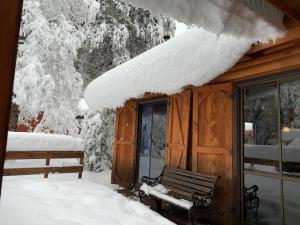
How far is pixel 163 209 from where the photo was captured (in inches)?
222

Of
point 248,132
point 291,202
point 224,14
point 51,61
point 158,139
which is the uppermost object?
point 51,61

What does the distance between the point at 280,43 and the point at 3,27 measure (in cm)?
379

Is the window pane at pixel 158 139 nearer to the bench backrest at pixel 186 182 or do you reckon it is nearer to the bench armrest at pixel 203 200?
the bench backrest at pixel 186 182

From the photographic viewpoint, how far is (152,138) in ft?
24.5

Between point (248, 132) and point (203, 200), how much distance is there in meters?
1.44

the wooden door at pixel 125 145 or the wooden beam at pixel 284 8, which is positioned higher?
the wooden beam at pixel 284 8

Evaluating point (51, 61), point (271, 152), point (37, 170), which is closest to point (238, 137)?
point (271, 152)

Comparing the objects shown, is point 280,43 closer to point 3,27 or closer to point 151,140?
point 3,27

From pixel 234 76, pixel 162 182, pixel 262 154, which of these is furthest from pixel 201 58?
pixel 162 182

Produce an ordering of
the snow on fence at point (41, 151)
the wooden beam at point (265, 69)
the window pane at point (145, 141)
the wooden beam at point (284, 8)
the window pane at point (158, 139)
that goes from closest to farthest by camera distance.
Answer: the wooden beam at point (284, 8) < the wooden beam at point (265, 69) < the snow on fence at point (41, 151) < the window pane at point (158, 139) < the window pane at point (145, 141)

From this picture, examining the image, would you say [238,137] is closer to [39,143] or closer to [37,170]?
[37,170]

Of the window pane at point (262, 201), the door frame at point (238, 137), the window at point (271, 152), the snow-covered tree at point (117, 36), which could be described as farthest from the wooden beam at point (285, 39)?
the snow-covered tree at point (117, 36)

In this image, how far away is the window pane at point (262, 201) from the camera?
4228 mm

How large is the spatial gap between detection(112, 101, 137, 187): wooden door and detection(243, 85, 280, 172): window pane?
3.92m
